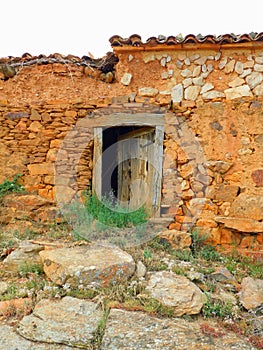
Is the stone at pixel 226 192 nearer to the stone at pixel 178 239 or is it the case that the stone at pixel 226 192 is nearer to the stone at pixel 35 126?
the stone at pixel 178 239

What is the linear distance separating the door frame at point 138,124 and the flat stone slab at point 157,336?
2.18 m

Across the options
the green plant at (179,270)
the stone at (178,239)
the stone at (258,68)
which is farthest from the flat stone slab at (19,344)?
the stone at (258,68)

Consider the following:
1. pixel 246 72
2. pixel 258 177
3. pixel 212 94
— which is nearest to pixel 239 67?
pixel 246 72

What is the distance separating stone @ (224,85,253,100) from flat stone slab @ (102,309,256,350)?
3099 mm

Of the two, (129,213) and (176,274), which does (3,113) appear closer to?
(129,213)

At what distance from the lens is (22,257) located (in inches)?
153

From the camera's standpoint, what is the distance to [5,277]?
3707 mm

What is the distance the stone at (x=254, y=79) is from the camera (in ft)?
15.1

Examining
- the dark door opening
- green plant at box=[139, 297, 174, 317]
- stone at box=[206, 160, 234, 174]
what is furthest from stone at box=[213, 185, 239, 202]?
the dark door opening

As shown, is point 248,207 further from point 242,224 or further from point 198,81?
point 198,81

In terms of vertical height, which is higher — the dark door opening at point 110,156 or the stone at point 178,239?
the dark door opening at point 110,156

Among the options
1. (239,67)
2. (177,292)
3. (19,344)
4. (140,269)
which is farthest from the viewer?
(239,67)

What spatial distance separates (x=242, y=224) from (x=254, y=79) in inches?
81.0

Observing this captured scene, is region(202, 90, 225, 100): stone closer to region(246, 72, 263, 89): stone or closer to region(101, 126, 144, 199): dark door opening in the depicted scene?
region(246, 72, 263, 89): stone
